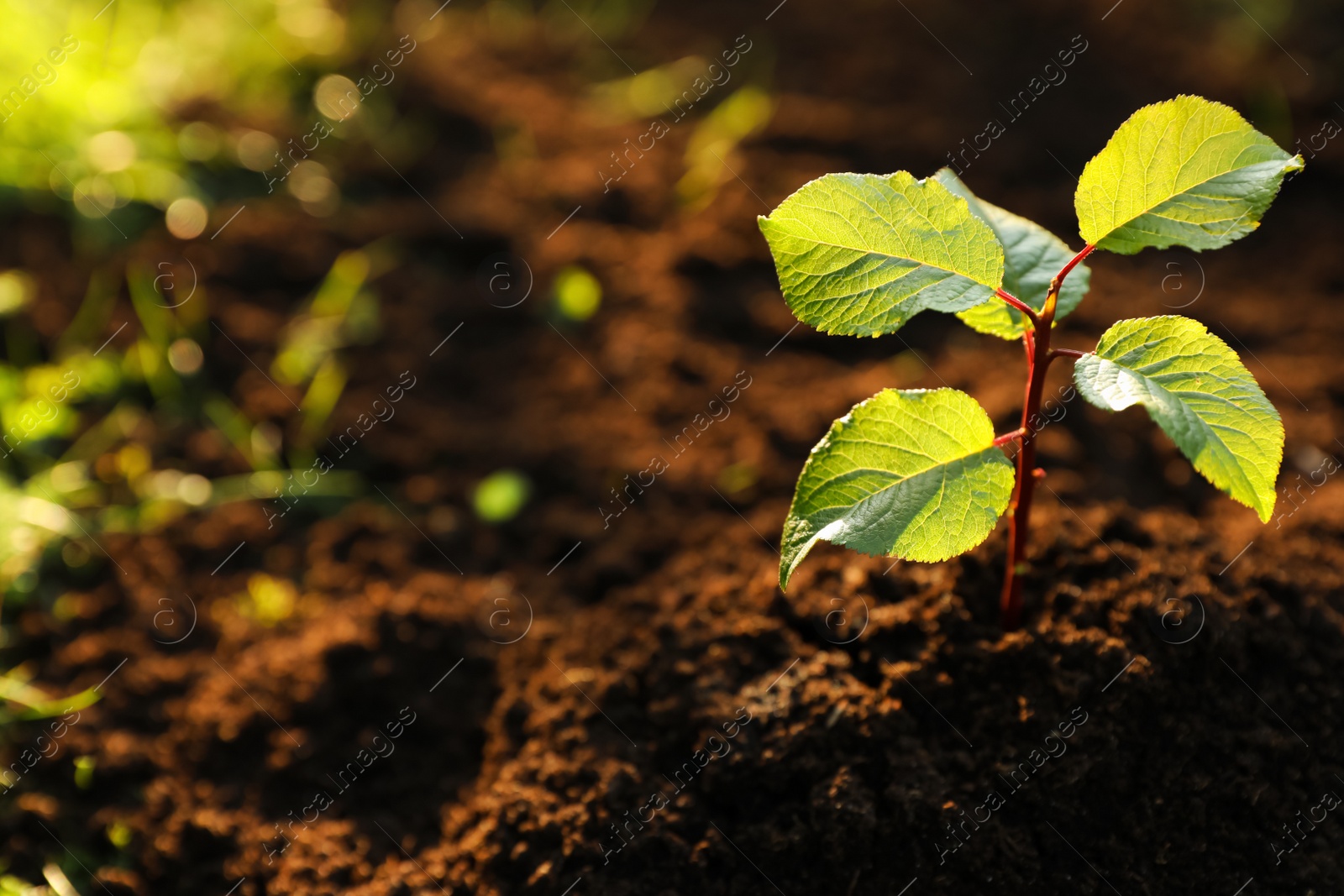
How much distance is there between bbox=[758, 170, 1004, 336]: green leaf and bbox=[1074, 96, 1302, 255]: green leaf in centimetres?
16

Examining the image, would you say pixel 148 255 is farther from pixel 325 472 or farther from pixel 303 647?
pixel 303 647

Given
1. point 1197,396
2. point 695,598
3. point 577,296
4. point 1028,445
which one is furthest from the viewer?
point 577,296

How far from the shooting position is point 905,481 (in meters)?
1.15

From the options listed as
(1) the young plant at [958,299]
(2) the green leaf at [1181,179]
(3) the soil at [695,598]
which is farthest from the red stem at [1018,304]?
(3) the soil at [695,598]

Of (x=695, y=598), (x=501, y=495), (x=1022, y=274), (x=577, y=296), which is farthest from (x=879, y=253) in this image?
(x=577, y=296)

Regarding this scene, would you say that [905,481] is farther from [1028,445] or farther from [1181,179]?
[1181,179]

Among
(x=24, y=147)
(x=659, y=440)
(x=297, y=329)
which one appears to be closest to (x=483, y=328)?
(x=297, y=329)

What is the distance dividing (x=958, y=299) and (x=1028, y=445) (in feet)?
0.78

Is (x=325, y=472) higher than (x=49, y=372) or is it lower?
lower

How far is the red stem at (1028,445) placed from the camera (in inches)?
45.9

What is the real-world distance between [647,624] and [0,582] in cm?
139

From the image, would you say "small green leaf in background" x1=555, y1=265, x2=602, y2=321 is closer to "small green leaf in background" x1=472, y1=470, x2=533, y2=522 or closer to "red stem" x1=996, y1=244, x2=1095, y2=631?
"small green leaf in background" x1=472, y1=470, x2=533, y2=522

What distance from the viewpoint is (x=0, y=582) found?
1.94m

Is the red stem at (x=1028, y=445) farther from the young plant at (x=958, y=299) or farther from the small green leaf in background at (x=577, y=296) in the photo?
the small green leaf in background at (x=577, y=296)
